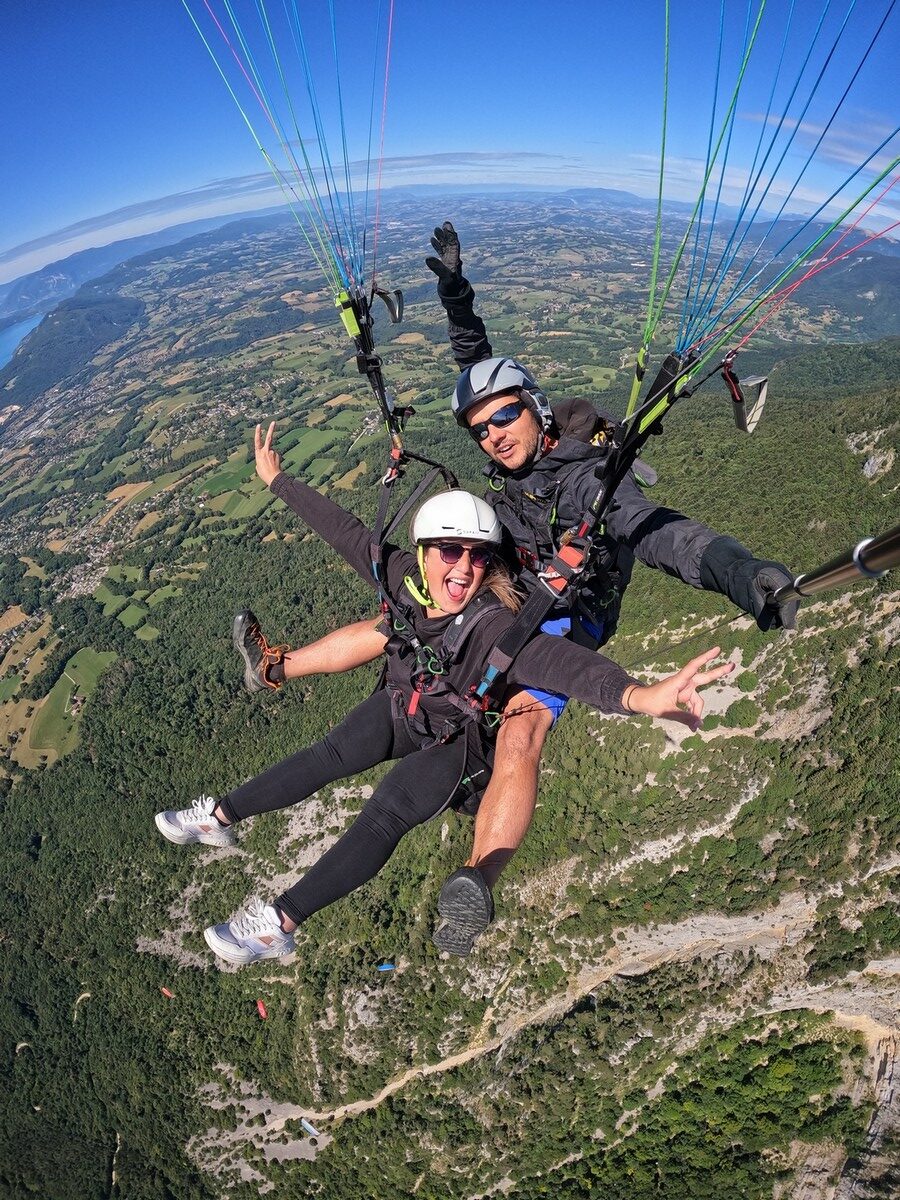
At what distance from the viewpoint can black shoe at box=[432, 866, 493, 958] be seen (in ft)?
12.1

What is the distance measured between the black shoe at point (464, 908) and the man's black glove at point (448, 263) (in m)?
4.70

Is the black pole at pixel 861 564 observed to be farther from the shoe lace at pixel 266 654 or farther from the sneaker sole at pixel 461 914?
the shoe lace at pixel 266 654

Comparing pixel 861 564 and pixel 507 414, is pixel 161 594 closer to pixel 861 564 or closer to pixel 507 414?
pixel 507 414

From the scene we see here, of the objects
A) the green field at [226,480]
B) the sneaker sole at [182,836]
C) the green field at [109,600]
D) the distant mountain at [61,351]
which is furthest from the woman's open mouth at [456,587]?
the distant mountain at [61,351]

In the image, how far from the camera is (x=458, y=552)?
4195 mm

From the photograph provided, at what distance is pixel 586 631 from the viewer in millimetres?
5035

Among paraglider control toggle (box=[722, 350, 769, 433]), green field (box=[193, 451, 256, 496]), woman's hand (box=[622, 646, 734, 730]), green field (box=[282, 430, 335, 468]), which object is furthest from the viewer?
green field (box=[193, 451, 256, 496])

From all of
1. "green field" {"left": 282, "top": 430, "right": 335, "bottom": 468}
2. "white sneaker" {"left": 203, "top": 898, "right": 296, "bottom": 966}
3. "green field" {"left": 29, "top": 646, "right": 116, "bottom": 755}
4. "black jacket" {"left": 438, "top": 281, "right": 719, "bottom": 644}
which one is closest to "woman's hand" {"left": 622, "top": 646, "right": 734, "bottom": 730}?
"black jacket" {"left": 438, "top": 281, "right": 719, "bottom": 644}

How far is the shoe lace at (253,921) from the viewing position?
13.9 ft

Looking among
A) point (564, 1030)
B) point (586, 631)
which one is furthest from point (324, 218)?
point (564, 1030)

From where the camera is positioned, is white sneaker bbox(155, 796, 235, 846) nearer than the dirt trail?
Yes

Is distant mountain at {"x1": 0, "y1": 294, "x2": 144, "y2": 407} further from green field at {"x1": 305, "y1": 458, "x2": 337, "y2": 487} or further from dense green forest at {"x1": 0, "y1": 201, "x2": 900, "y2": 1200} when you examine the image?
dense green forest at {"x1": 0, "y1": 201, "x2": 900, "y2": 1200}

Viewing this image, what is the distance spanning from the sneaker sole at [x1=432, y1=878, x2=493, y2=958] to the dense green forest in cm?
606

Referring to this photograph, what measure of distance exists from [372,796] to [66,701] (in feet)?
232
